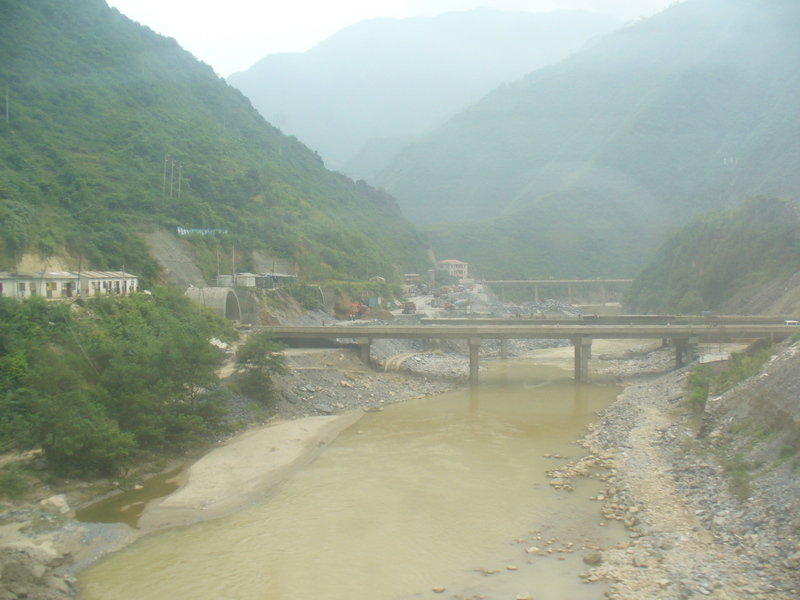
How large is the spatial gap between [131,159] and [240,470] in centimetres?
4699

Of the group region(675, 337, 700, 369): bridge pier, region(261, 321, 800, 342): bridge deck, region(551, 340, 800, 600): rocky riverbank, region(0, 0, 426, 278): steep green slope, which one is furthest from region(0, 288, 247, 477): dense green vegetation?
region(675, 337, 700, 369): bridge pier

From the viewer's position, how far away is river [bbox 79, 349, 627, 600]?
1312cm

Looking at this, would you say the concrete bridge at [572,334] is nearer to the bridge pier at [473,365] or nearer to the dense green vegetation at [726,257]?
the bridge pier at [473,365]

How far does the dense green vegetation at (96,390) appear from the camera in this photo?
18703mm

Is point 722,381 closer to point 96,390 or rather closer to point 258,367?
point 258,367

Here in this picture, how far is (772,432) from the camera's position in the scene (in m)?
18.0

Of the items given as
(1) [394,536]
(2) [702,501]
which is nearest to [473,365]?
(2) [702,501]

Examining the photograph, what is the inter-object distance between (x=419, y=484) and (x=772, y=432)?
11.5 m

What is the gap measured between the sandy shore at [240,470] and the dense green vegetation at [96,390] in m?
1.83

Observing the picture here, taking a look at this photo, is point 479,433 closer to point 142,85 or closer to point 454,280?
point 142,85

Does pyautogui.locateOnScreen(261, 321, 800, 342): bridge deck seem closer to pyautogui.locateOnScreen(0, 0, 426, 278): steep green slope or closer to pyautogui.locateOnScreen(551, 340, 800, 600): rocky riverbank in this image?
pyautogui.locateOnScreen(551, 340, 800, 600): rocky riverbank

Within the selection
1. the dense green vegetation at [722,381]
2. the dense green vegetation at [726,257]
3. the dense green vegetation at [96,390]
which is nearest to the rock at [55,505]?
the dense green vegetation at [96,390]

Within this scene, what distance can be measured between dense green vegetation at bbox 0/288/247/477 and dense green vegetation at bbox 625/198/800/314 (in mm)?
51407

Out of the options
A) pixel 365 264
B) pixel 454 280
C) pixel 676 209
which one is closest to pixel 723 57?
pixel 676 209
